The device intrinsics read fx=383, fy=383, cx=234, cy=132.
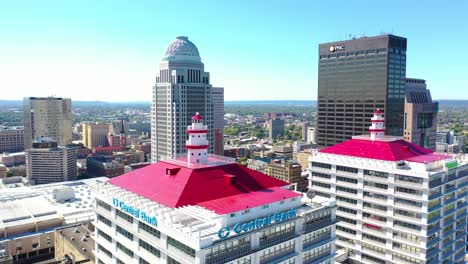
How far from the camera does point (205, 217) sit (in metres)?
57.2

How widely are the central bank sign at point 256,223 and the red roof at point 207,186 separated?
120 inches

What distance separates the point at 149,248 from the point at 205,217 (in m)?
11.8

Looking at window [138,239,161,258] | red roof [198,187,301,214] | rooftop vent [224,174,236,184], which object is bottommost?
window [138,239,161,258]

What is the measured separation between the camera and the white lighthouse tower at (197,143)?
73.8 m

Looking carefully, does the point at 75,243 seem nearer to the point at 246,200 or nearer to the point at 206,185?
the point at 206,185

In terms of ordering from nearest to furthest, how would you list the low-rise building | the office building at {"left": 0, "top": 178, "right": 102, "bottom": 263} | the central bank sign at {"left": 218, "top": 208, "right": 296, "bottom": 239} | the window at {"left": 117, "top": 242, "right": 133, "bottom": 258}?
the central bank sign at {"left": 218, "top": 208, "right": 296, "bottom": 239} < the window at {"left": 117, "top": 242, "right": 133, "bottom": 258} < the low-rise building < the office building at {"left": 0, "top": 178, "right": 102, "bottom": 263}

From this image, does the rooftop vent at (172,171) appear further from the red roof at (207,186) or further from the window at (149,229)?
the window at (149,229)

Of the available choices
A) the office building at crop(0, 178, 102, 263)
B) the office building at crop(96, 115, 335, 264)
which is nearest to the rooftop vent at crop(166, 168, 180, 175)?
the office building at crop(96, 115, 335, 264)

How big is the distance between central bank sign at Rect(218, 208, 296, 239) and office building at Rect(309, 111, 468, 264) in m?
40.4

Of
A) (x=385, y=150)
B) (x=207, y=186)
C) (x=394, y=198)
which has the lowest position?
(x=394, y=198)

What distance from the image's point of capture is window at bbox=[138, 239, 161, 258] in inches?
2344

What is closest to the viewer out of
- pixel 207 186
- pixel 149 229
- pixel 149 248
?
pixel 149 229

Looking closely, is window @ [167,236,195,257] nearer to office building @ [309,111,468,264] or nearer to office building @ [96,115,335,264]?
office building @ [96,115,335,264]

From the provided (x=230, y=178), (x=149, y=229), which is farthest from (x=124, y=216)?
(x=230, y=178)
